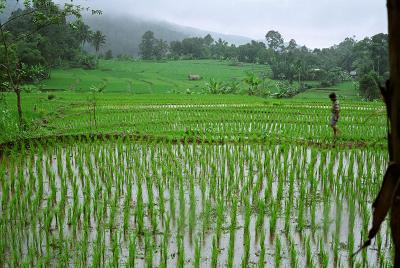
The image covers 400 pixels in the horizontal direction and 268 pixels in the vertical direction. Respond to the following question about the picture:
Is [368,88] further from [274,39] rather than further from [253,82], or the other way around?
[274,39]

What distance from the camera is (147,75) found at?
140ft

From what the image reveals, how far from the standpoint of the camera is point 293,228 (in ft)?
16.4

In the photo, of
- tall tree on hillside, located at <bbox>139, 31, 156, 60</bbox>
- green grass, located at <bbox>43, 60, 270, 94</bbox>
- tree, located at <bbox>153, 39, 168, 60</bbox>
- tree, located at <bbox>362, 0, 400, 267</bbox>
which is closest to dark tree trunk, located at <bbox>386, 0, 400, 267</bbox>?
tree, located at <bbox>362, 0, 400, 267</bbox>

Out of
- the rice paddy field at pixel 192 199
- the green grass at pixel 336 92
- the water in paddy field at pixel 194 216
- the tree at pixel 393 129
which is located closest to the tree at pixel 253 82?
the green grass at pixel 336 92

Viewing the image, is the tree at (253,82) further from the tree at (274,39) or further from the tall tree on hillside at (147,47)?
the tree at (274,39)

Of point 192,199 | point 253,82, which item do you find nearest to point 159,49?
point 253,82

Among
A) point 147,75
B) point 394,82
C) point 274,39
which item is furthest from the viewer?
point 274,39

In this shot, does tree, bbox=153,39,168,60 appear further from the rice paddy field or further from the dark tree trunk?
the dark tree trunk

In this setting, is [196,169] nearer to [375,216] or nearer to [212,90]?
[375,216]

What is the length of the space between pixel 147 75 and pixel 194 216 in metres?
38.5

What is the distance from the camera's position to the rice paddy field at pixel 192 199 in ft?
13.9

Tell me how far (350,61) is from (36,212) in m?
42.5

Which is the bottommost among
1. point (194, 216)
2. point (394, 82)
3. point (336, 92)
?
point (194, 216)

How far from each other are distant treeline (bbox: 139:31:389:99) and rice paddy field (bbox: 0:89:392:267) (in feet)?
22.3
